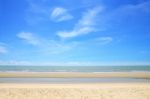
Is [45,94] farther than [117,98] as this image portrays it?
Yes

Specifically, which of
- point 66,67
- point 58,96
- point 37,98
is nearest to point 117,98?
point 58,96

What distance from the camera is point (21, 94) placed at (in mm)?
7902

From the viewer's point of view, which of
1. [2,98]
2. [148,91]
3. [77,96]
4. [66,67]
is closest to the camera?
[2,98]

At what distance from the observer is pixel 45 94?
795cm

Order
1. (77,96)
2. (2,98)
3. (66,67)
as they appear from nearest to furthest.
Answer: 1. (2,98)
2. (77,96)
3. (66,67)

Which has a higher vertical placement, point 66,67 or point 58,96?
point 66,67

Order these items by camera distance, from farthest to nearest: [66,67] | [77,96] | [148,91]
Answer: [66,67] < [148,91] < [77,96]

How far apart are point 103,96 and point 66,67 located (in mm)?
19680

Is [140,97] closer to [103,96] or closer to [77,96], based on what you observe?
[103,96]

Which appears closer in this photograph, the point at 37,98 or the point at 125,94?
the point at 37,98

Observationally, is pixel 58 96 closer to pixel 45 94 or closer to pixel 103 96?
pixel 45 94

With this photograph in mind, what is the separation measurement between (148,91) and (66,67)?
19213 millimetres

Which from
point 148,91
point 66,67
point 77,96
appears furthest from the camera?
point 66,67

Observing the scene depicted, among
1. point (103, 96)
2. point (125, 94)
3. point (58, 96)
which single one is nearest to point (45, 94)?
point (58, 96)
